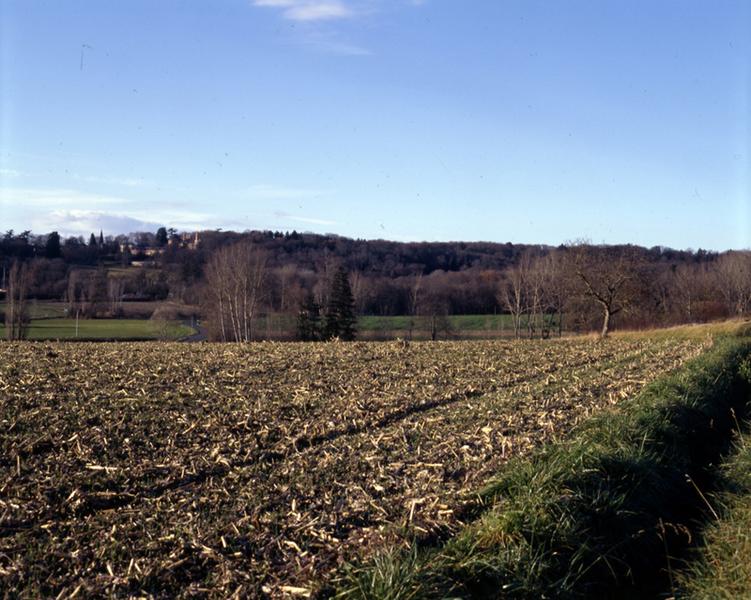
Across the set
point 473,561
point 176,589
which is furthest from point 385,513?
point 176,589

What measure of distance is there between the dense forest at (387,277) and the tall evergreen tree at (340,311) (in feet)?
10.7

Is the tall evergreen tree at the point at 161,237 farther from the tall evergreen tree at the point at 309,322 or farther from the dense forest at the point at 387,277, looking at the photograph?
the tall evergreen tree at the point at 309,322

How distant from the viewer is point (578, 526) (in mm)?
6113

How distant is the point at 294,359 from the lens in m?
17.9

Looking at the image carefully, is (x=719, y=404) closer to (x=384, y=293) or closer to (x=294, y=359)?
(x=294, y=359)

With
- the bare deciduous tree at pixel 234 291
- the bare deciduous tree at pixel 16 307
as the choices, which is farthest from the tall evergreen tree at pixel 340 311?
the bare deciduous tree at pixel 16 307

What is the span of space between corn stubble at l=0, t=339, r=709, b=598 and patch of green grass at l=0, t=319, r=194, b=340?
138 ft

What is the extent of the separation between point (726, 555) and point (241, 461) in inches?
193

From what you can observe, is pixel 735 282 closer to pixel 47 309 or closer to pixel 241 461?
pixel 47 309

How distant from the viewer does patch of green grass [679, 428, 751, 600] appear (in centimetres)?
569

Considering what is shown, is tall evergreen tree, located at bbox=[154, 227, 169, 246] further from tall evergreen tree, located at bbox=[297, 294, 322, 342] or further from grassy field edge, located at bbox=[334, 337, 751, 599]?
grassy field edge, located at bbox=[334, 337, 751, 599]

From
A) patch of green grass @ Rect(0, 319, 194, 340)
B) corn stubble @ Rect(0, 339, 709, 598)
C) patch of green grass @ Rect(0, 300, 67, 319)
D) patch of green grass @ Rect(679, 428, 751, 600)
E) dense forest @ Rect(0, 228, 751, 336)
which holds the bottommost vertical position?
patch of green grass @ Rect(0, 319, 194, 340)

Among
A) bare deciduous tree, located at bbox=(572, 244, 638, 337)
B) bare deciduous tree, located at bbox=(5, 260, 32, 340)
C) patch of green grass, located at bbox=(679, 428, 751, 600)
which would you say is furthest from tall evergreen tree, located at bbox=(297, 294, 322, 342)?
patch of green grass, located at bbox=(679, 428, 751, 600)

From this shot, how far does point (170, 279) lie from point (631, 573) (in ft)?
275
